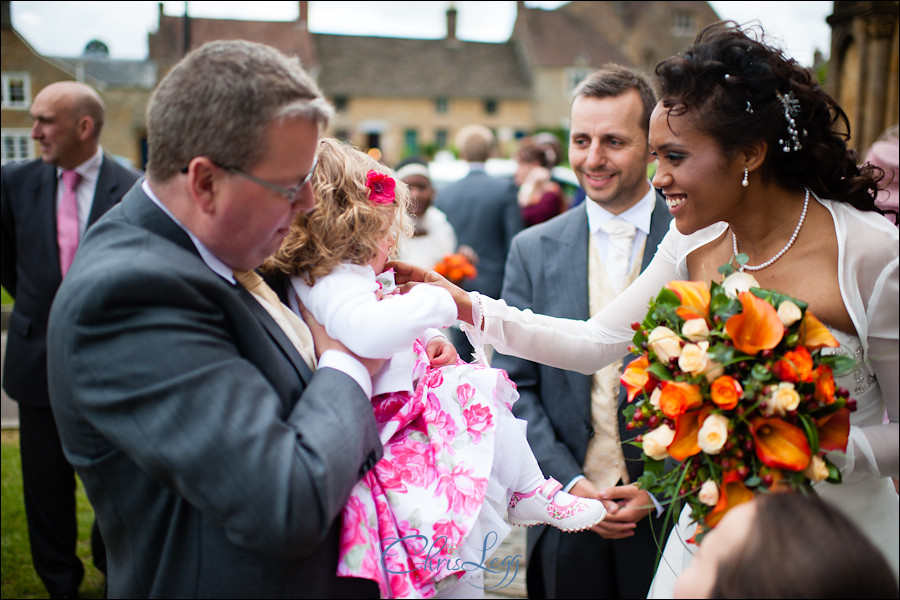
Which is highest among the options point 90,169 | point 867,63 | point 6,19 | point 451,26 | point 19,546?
point 451,26

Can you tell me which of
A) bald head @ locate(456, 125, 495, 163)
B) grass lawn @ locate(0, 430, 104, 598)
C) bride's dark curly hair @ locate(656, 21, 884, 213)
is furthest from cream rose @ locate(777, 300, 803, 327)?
bald head @ locate(456, 125, 495, 163)

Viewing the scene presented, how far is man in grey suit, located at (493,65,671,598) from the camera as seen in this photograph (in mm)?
3148

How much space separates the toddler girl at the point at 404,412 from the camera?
6.23ft

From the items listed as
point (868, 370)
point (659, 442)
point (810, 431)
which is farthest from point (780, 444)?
point (868, 370)

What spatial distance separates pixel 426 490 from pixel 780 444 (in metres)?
0.94

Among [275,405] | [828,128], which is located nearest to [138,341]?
[275,405]

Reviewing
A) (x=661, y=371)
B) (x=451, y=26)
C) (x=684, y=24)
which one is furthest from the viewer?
(x=451, y=26)

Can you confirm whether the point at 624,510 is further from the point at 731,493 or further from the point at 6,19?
the point at 6,19

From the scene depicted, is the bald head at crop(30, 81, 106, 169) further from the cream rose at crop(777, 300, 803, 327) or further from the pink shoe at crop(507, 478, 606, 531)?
the cream rose at crop(777, 300, 803, 327)

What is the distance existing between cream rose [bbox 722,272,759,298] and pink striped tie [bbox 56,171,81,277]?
13.4 ft

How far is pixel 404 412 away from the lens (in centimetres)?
210

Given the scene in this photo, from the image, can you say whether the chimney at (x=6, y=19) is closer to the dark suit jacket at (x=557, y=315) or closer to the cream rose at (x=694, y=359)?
the dark suit jacket at (x=557, y=315)

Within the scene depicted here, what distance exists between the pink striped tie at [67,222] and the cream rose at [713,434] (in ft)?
13.5

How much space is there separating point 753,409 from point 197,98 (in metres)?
1.56
